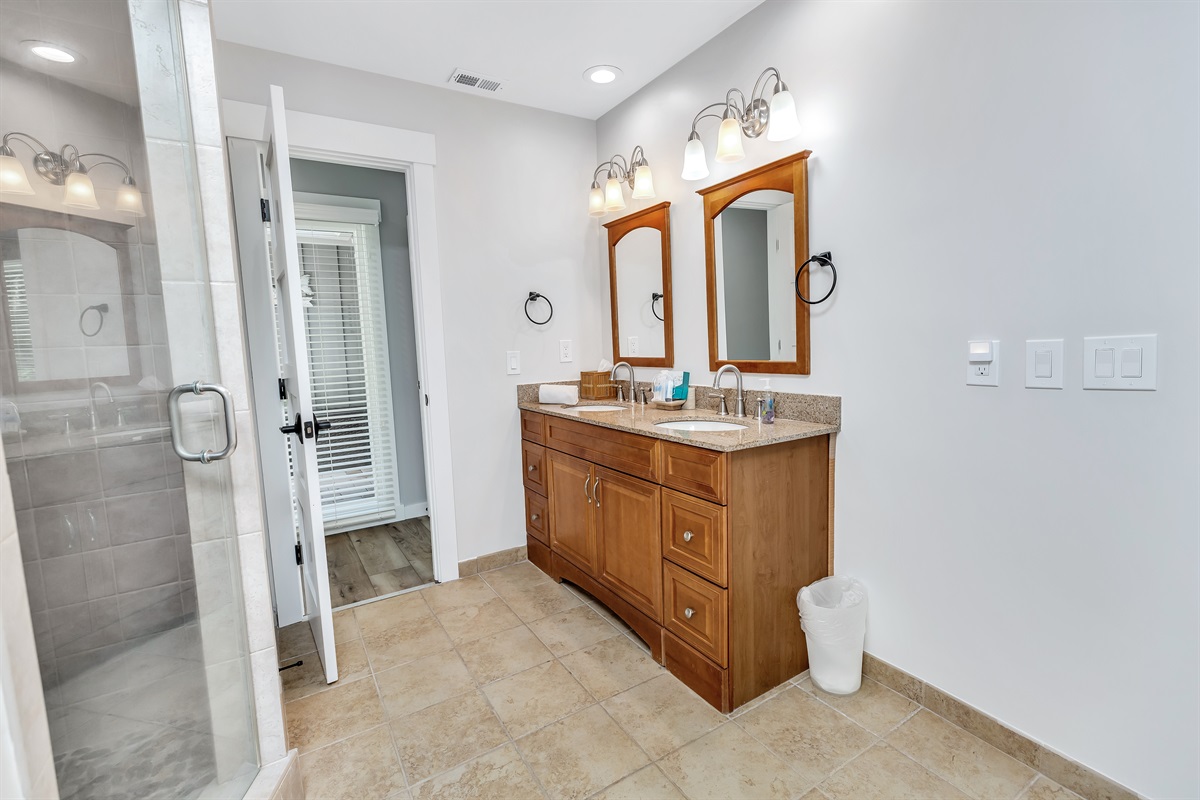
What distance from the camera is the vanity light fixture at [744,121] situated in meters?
1.92

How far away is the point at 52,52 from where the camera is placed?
97cm

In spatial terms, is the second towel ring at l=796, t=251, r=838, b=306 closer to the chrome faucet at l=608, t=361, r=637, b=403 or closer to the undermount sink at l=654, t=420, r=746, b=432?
the undermount sink at l=654, t=420, r=746, b=432

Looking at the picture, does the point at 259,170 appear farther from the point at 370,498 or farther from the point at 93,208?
the point at 370,498

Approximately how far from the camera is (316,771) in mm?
1597

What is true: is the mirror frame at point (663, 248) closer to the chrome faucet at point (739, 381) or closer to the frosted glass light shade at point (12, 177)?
the chrome faucet at point (739, 381)

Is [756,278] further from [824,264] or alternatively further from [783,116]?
[783,116]

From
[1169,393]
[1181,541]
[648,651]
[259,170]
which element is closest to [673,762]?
[648,651]

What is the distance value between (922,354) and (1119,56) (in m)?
0.80

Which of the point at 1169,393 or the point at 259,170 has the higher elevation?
the point at 259,170

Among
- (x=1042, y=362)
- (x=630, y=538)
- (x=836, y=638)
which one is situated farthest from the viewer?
(x=630, y=538)

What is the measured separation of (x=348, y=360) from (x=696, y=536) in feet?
8.85

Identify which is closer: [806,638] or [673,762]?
[673,762]

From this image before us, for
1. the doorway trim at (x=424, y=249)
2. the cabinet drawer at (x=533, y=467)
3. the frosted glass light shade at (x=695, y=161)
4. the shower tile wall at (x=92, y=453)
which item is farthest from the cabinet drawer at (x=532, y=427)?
the shower tile wall at (x=92, y=453)

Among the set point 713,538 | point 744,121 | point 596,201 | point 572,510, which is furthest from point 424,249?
point 713,538
